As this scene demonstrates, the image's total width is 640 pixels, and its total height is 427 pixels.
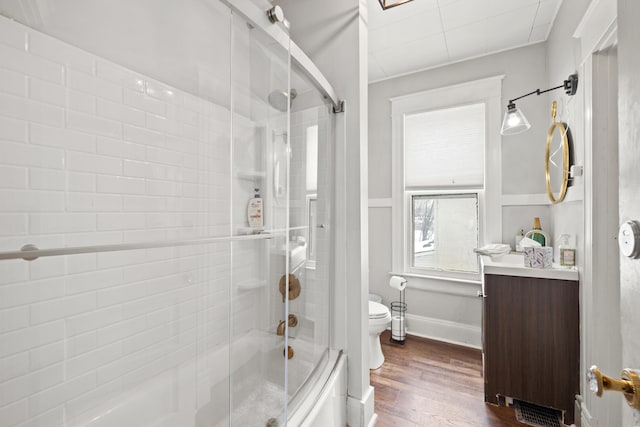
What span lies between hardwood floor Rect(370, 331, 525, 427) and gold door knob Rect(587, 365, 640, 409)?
4.86 feet

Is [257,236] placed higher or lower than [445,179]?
lower

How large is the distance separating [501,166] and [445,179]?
0.46 meters

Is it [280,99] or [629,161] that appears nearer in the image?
[629,161]

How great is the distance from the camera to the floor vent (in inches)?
63.5

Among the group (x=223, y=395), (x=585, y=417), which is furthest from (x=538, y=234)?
(x=223, y=395)

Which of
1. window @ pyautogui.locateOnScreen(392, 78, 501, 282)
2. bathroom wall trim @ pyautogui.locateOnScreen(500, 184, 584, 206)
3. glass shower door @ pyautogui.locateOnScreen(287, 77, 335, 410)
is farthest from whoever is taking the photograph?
window @ pyautogui.locateOnScreen(392, 78, 501, 282)

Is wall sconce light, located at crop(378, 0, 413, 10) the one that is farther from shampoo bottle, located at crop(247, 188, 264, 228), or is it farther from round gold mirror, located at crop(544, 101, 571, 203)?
shampoo bottle, located at crop(247, 188, 264, 228)

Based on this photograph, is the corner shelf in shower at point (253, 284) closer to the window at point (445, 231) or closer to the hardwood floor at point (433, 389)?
the hardwood floor at point (433, 389)

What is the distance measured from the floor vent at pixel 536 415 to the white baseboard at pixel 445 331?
30.9 inches

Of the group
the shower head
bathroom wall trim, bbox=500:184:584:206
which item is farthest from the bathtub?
bathroom wall trim, bbox=500:184:584:206

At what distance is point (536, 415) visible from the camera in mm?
1678

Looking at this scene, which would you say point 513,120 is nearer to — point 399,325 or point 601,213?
point 601,213

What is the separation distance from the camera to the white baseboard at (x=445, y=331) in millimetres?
2564

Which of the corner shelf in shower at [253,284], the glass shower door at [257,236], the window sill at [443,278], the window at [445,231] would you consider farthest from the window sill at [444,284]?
the corner shelf in shower at [253,284]
